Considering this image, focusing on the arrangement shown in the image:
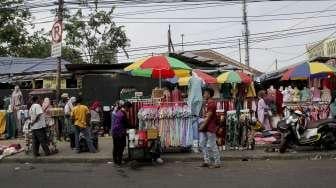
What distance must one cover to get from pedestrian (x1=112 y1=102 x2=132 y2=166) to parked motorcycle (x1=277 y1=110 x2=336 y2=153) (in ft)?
13.4

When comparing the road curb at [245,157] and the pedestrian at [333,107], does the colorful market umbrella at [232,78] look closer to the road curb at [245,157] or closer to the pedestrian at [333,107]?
the pedestrian at [333,107]

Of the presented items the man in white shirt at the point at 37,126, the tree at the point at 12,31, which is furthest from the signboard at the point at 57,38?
the tree at the point at 12,31

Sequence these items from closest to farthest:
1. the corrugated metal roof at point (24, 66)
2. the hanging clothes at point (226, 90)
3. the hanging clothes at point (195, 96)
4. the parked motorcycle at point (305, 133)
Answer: the parked motorcycle at point (305, 133) → the hanging clothes at point (195, 96) → the hanging clothes at point (226, 90) → the corrugated metal roof at point (24, 66)

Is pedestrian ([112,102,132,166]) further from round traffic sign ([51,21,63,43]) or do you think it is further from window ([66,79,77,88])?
window ([66,79,77,88])

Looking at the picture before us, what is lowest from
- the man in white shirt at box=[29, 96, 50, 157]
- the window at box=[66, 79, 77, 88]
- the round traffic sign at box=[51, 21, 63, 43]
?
the man in white shirt at box=[29, 96, 50, 157]

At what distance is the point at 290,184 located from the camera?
35.9ft

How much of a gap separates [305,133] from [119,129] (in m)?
4.81

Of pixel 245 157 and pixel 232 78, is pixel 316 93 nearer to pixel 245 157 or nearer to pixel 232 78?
pixel 232 78

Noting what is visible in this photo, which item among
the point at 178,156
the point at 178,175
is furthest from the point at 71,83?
the point at 178,175

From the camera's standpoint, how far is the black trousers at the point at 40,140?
52.5 ft

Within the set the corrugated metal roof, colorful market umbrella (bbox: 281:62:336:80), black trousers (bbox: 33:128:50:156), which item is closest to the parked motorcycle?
colorful market umbrella (bbox: 281:62:336:80)

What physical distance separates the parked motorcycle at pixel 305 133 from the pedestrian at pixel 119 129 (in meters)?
4.08

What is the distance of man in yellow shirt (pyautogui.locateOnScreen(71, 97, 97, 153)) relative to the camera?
53.0 feet

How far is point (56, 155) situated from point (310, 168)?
6.97 metres
